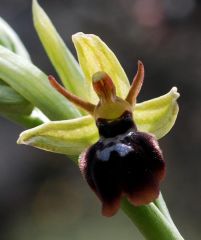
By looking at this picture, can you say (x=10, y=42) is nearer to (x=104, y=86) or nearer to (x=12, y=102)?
(x=12, y=102)

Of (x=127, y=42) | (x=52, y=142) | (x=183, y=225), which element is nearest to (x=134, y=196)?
(x=52, y=142)

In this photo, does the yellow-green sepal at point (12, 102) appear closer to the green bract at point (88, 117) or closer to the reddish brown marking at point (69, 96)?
the green bract at point (88, 117)

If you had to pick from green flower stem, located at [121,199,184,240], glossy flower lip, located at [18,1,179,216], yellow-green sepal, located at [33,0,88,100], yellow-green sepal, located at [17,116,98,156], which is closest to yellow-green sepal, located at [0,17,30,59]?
yellow-green sepal, located at [33,0,88,100]

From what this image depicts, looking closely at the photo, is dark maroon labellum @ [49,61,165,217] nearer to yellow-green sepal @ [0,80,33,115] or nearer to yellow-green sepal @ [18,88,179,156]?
yellow-green sepal @ [18,88,179,156]

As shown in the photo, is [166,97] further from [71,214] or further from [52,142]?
[71,214]

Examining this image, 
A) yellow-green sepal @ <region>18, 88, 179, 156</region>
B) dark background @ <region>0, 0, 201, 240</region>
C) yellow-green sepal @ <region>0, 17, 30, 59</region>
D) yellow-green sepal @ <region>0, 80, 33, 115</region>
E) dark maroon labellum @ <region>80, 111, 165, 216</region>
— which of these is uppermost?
yellow-green sepal @ <region>0, 17, 30, 59</region>

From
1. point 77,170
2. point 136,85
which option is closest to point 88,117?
point 136,85
